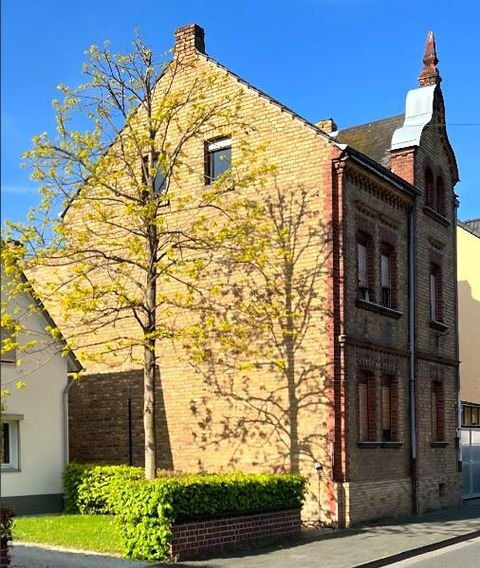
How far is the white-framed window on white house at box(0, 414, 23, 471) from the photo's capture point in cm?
1912

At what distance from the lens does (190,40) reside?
21.8m

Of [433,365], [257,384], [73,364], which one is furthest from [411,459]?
[73,364]

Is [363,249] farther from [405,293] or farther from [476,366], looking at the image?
[476,366]

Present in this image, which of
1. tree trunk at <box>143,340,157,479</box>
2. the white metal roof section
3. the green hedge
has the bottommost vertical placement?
the green hedge

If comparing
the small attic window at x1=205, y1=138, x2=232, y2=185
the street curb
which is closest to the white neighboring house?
the small attic window at x1=205, y1=138, x2=232, y2=185

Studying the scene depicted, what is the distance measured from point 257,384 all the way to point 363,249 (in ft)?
13.3

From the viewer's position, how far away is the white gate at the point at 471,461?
26031 mm

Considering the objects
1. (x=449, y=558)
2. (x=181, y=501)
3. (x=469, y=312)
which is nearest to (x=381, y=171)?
(x=449, y=558)

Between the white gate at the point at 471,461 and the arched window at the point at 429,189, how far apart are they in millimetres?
7162

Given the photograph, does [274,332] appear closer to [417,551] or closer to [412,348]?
[412,348]

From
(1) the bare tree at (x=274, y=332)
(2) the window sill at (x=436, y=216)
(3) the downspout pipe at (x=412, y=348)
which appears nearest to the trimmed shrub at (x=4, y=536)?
(1) the bare tree at (x=274, y=332)

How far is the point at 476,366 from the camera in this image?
103 ft

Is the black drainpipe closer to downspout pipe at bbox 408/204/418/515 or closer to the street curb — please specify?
downspout pipe at bbox 408/204/418/515

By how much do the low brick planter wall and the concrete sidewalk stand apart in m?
0.28
